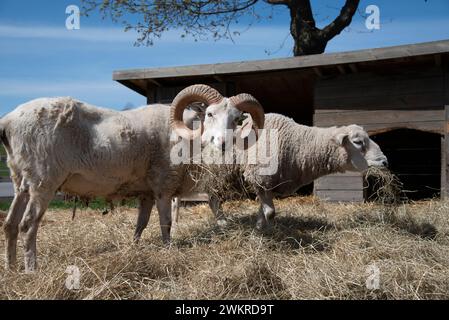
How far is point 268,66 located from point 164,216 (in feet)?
18.8

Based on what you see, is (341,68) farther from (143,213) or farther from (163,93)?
(143,213)

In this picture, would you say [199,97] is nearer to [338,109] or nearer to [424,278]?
[424,278]

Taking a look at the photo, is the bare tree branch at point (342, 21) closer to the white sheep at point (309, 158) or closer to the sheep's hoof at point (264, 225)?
the white sheep at point (309, 158)

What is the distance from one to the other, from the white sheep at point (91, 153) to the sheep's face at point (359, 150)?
165 cm

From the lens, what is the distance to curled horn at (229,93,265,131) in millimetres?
6582

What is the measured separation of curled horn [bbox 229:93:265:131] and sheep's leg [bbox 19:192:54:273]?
10.3 ft

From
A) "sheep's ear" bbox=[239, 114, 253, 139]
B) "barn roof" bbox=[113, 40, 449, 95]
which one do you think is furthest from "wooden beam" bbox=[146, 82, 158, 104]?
"sheep's ear" bbox=[239, 114, 253, 139]

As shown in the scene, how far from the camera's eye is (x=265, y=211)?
7012 mm

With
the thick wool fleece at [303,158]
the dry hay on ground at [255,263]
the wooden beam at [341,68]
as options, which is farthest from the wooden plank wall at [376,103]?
the thick wool fleece at [303,158]

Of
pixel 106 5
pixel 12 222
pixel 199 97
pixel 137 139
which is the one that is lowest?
pixel 12 222

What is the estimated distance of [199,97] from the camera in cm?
662

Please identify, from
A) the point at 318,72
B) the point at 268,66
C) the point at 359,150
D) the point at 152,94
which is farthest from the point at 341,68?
the point at 152,94

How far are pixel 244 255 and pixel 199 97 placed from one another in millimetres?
2737

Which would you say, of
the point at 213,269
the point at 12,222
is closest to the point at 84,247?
the point at 12,222
